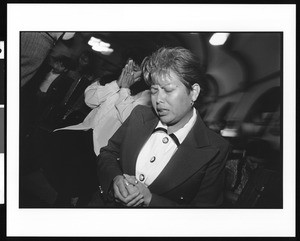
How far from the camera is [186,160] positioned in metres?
2.77

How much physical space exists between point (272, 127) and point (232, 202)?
1.86ft

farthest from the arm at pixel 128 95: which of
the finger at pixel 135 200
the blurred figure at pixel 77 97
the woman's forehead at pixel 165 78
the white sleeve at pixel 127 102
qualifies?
the finger at pixel 135 200

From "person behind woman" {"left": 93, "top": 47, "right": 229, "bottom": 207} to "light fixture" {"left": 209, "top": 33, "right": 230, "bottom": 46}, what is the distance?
0.58 feet

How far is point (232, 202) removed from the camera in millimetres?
2855

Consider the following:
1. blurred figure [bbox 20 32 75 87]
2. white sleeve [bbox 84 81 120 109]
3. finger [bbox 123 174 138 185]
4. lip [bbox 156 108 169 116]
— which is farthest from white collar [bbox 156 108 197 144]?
blurred figure [bbox 20 32 75 87]

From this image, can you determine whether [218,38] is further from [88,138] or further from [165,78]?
[88,138]

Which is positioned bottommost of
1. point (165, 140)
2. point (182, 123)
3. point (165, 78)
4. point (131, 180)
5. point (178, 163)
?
point (131, 180)

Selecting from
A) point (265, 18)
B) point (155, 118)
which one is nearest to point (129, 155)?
point (155, 118)

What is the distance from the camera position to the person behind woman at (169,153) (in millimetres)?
2777

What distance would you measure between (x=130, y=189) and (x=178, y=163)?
0.36 metres

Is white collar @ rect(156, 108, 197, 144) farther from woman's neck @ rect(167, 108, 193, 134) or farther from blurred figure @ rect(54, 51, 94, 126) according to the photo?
blurred figure @ rect(54, 51, 94, 126)

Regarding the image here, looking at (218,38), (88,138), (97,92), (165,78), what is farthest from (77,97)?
(218,38)

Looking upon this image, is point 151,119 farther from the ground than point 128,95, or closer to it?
closer to it

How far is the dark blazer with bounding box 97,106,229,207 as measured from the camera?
9.07 ft
